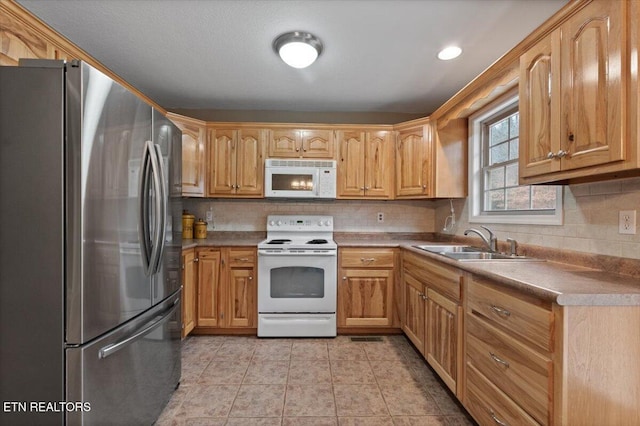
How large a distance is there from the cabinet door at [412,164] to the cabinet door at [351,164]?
1.31 ft

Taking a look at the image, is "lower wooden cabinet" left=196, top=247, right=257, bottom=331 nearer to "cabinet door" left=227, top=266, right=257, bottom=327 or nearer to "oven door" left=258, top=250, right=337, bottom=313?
"cabinet door" left=227, top=266, right=257, bottom=327

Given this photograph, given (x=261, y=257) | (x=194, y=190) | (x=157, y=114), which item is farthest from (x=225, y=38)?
(x=261, y=257)

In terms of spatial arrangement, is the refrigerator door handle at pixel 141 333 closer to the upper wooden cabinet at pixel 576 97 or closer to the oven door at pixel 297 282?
the oven door at pixel 297 282

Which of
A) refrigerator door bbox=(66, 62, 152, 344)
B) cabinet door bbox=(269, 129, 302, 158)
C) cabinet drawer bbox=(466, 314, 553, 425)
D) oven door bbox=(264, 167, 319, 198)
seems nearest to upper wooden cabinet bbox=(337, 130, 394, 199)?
oven door bbox=(264, 167, 319, 198)

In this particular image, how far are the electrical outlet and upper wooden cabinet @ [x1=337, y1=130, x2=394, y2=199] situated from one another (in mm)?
2005

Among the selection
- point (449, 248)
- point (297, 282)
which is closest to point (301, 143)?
point (297, 282)

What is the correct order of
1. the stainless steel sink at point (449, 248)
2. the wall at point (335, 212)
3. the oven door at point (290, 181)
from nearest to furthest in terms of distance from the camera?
the stainless steel sink at point (449, 248)
the oven door at point (290, 181)
the wall at point (335, 212)

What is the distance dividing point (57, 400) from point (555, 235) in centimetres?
264

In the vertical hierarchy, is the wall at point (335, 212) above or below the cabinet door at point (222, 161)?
below

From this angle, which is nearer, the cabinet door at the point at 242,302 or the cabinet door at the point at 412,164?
the cabinet door at the point at 242,302

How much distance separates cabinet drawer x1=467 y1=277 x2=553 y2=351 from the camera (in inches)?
43.4

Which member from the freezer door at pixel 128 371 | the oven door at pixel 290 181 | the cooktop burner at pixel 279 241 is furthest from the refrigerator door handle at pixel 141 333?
the oven door at pixel 290 181

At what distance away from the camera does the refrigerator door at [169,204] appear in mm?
1635

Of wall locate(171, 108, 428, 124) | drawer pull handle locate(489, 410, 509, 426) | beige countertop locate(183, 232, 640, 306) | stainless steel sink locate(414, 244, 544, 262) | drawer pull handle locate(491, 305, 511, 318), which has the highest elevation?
wall locate(171, 108, 428, 124)
